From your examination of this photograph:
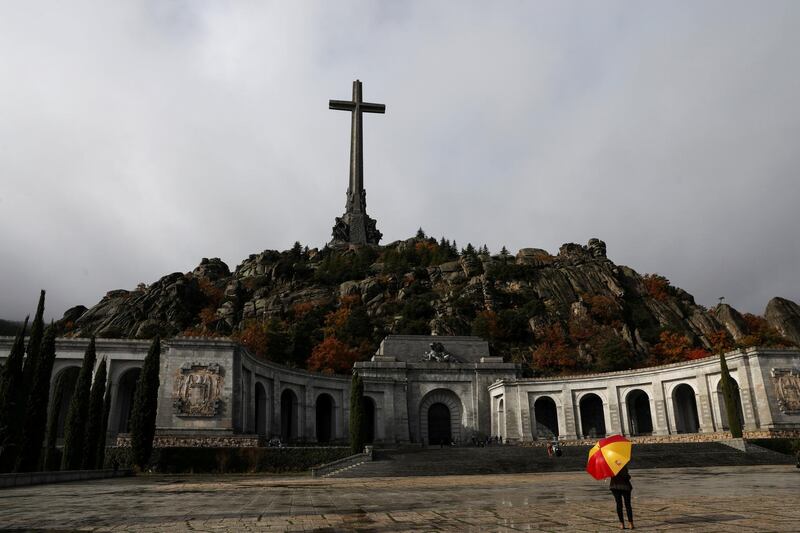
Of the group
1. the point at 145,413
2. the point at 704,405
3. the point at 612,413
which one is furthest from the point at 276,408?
the point at 704,405

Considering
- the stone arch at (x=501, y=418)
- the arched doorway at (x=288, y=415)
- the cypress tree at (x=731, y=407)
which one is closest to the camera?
the cypress tree at (x=731, y=407)

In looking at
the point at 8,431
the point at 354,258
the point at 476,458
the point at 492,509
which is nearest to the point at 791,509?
the point at 492,509

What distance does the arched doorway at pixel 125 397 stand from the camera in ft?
113

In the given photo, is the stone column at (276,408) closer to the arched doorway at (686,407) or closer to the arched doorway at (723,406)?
the arched doorway at (686,407)

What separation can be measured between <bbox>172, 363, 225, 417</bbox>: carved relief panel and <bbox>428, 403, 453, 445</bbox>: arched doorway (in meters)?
18.8

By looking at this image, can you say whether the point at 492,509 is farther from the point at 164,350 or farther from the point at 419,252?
the point at 419,252

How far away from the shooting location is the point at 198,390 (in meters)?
31.2

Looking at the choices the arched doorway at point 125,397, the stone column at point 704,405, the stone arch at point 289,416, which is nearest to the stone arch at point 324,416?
the stone arch at point 289,416

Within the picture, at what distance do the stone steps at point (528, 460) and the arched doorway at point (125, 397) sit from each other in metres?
17.1

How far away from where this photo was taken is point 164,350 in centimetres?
3219

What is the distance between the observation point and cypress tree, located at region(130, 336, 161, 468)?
87.5ft

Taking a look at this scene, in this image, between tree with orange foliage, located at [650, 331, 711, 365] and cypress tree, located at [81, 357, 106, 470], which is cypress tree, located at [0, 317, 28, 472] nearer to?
cypress tree, located at [81, 357, 106, 470]

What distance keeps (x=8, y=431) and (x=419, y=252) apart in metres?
78.8

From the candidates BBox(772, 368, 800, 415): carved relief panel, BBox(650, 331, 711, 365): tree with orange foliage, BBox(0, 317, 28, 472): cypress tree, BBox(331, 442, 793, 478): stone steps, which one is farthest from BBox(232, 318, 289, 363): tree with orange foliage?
BBox(772, 368, 800, 415): carved relief panel
